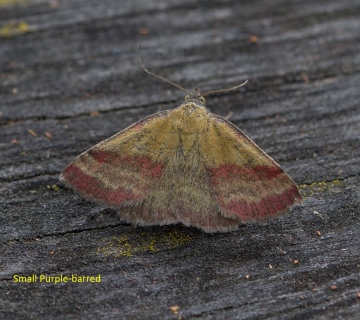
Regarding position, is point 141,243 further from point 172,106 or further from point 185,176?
point 172,106

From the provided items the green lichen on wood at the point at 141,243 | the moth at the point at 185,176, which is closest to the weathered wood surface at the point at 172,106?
the green lichen on wood at the point at 141,243

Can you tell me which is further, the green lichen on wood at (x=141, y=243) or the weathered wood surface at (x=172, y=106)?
the green lichen on wood at (x=141, y=243)

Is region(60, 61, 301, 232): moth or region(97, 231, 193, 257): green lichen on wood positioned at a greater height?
region(60, 61, 301, 232): moth

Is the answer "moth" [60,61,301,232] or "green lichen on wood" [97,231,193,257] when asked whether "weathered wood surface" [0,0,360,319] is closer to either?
"green lichen on wood" [97,231,193,257]

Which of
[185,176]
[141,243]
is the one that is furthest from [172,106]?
[141,243]

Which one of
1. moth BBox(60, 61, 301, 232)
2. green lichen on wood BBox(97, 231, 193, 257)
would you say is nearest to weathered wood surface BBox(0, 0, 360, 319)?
A: green lichen on wood BBox(97, 231, 193, 257)

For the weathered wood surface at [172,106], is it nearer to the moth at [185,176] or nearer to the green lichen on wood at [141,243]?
the green lichen on wood at [141,243]
